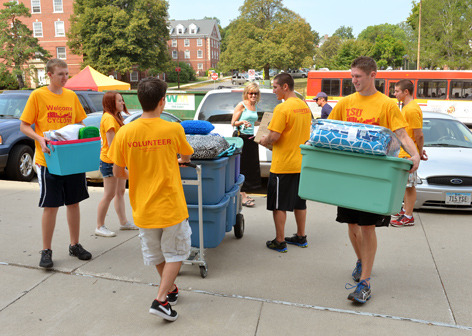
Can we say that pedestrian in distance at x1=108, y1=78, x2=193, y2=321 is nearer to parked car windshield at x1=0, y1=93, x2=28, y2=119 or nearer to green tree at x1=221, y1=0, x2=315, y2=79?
parked car windshield at x1=0, y1=93, x2=28, y2=119

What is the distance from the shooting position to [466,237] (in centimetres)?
519

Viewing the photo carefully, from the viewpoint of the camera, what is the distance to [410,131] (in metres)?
5.35

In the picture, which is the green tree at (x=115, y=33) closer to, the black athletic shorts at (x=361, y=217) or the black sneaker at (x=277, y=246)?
the black sneaker at (x=277, y=246)

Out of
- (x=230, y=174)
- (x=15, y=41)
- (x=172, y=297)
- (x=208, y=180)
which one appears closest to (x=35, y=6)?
(x=15, y=41)

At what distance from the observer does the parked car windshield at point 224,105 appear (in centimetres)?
759

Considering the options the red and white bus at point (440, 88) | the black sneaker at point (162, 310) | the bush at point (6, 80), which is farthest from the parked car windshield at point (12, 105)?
the bush at point (6, 80)

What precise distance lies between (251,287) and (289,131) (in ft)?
5.31

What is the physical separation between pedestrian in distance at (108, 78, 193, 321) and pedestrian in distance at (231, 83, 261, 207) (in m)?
2.80

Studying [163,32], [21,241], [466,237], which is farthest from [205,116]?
[163,32]

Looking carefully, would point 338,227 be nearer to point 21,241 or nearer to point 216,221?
point 216,221

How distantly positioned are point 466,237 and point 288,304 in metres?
2.92

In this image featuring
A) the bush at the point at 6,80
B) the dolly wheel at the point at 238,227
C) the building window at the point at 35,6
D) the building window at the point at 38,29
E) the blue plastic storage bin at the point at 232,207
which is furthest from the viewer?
the building window at the point at 38,29

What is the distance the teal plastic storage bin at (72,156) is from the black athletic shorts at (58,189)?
14 centimetres

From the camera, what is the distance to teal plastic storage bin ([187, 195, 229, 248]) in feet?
13.0
